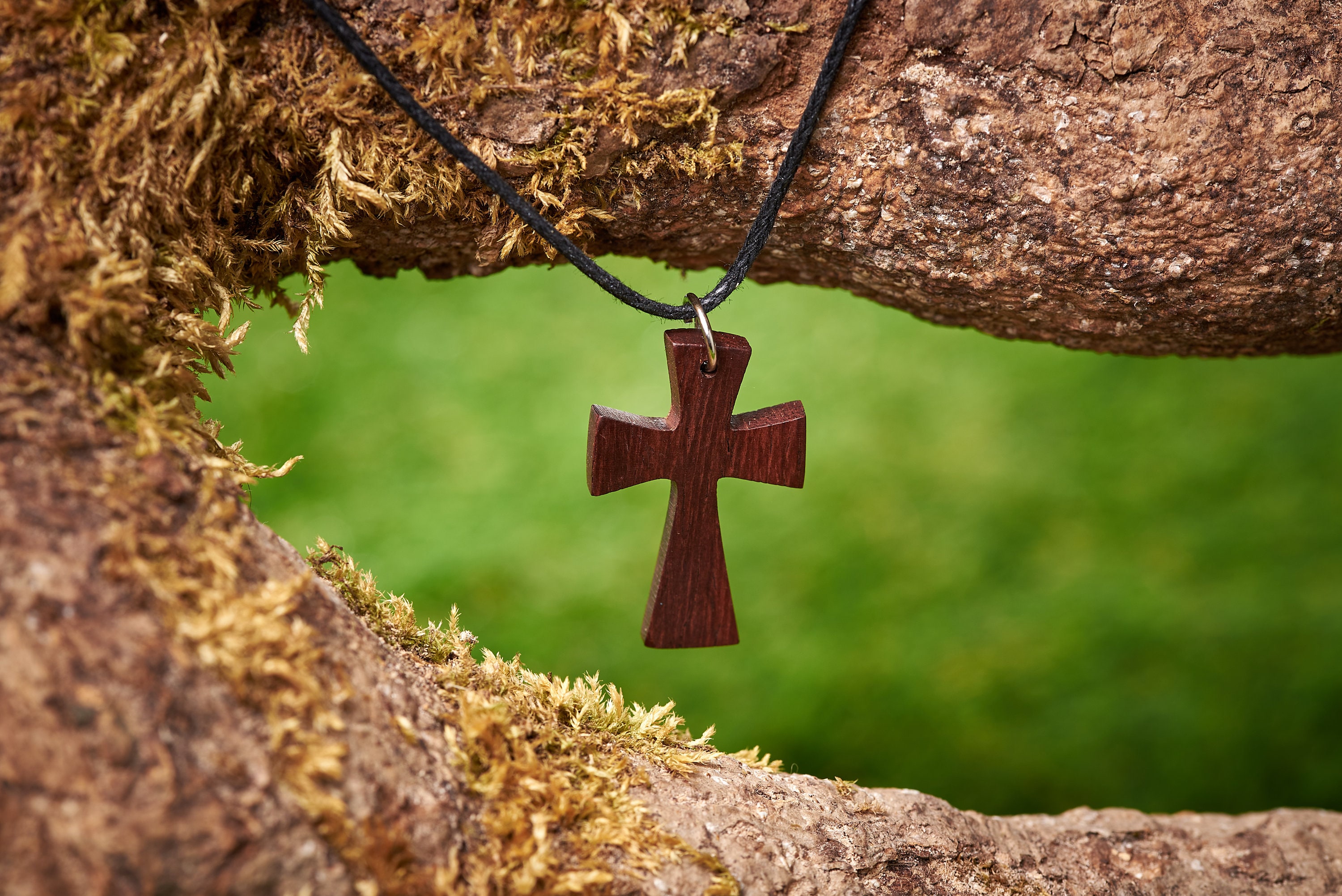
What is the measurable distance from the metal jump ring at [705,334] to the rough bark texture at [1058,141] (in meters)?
0.22

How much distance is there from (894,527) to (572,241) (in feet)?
7.06

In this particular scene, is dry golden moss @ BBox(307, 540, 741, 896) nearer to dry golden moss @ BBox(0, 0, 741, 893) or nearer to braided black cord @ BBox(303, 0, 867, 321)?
dry golden moss @ BBox(0, 0, 741, 893)

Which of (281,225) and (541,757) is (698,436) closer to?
(541,757)

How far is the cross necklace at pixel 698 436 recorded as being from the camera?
4.94 feet

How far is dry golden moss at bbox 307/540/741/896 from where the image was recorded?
1241 millimetres

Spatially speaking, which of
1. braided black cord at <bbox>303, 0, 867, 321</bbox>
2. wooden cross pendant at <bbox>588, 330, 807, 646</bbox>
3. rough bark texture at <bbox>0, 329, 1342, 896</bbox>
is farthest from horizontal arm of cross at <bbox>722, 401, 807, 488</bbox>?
rough bark texture at <bbox>0, 329, 1342, 896</bbox>

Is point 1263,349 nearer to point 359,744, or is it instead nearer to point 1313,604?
point 1313,604

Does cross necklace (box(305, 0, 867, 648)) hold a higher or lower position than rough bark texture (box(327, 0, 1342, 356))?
lower

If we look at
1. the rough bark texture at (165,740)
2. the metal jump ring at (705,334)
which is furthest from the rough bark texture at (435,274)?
the metal jump ring at (705,334)

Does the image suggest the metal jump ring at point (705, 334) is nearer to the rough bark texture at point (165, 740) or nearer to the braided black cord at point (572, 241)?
the braided black cord at point (572, 241)

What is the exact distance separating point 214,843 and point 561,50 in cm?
124

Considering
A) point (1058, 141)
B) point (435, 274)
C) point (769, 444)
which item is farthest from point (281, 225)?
point (1058, 141)

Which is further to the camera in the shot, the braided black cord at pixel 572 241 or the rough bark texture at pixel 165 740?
the braided black cord at pixel 572 241

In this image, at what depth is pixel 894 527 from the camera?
337 centimetres
